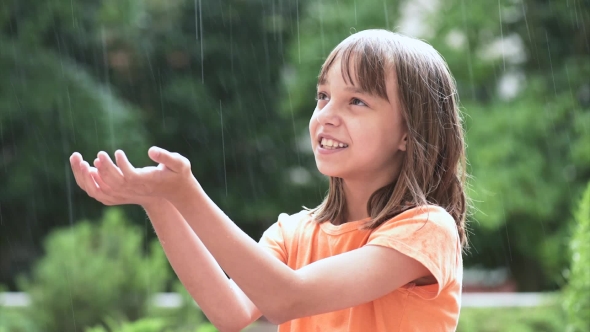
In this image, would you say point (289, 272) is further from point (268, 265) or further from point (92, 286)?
point (92, 286)

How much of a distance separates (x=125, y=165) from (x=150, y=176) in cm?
7

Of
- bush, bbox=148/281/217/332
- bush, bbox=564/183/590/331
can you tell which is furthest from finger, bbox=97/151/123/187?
bush, bbox=148/281/217/332

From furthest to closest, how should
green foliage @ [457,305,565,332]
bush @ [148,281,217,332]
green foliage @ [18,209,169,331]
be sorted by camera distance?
green foliage @ [18,209,169,331], bush @ [148,281,217,332], green foliage @ [457,305,565,332]

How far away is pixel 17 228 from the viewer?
458 inches

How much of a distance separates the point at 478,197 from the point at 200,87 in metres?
4.66

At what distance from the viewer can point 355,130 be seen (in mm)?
1823

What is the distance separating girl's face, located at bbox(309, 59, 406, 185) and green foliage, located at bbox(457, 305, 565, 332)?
3868mm

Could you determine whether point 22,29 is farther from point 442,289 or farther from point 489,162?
point 442,289

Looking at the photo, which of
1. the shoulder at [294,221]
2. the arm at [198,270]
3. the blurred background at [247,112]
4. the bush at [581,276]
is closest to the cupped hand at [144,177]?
the arm at [198,270]

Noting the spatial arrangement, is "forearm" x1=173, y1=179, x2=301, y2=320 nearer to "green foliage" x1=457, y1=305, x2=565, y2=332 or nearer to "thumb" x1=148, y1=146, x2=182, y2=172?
"thumb" x1=148, y1=146, x2=182, y2=172

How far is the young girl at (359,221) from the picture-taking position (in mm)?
1585

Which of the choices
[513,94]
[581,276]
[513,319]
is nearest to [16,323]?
[513,319]

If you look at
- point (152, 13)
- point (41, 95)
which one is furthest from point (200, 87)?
point (41, 95)

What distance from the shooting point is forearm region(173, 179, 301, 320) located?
1561mm
